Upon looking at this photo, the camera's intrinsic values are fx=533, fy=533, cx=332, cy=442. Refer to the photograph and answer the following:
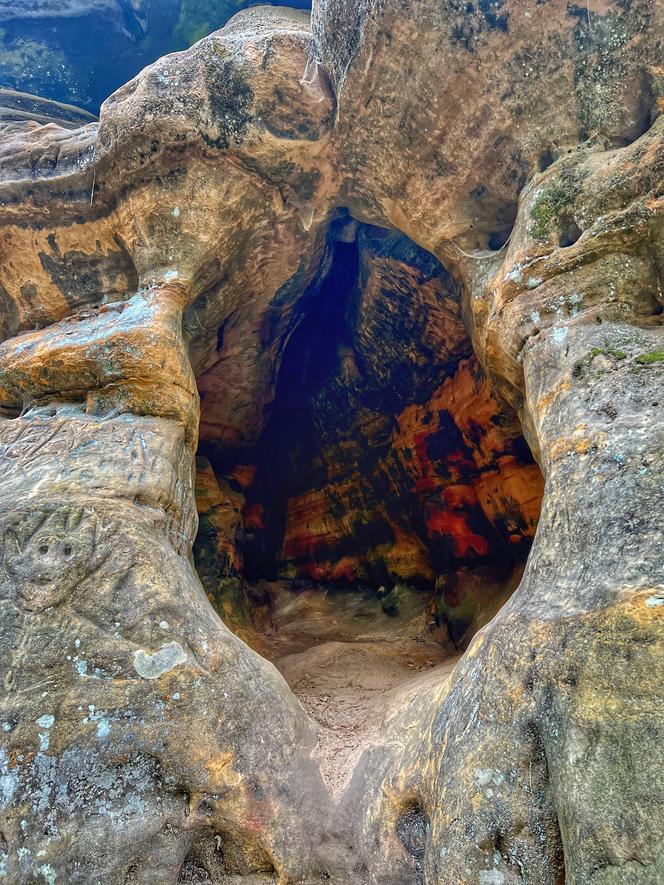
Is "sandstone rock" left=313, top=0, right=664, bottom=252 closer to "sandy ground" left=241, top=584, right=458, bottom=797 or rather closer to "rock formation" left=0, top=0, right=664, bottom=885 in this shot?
"rock formation" left=0, top=0, right=664, bottom=885

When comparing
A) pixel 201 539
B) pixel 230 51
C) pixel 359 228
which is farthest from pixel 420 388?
pixel 230 51

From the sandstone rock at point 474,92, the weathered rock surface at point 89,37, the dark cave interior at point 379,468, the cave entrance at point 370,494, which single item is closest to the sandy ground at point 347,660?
the cave entrance at point 370,494

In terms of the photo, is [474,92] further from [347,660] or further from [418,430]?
[347,660]

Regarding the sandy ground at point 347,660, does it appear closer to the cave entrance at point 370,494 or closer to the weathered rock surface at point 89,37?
the cave entrance at point 370,494

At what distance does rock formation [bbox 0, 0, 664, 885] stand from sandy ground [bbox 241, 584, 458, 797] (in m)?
0.24

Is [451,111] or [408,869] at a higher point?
[451,111]

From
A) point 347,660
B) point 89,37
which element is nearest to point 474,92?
point 347,660

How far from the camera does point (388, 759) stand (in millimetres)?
2949

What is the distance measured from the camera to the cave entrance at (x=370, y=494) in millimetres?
5379

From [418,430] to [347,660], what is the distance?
2.66 meters

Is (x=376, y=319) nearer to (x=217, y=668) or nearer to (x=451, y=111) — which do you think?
(x=451, y=111)

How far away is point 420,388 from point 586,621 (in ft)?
14.3

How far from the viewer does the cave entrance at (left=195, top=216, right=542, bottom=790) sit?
5379 mm

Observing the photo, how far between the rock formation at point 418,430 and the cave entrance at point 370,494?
2.6 inches
